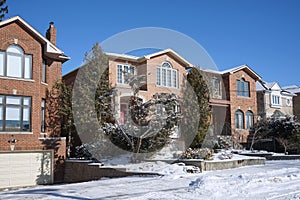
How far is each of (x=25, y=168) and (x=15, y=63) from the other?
5830 mm

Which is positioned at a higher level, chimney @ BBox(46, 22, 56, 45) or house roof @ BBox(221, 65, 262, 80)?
chimney @ BBox(46, 22, 56, 45)

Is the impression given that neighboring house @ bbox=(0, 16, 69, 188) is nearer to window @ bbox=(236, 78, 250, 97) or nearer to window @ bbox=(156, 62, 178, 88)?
window @ bbox=(156, 62, 178, 88)

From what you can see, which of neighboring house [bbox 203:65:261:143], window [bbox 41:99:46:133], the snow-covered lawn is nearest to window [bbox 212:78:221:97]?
neighboring house [bbox 203:65:261:143]

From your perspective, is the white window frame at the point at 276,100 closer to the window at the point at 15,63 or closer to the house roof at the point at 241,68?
the house roof at the point at 241,68

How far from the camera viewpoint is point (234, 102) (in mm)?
32406

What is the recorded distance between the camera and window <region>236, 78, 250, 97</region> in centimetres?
3328

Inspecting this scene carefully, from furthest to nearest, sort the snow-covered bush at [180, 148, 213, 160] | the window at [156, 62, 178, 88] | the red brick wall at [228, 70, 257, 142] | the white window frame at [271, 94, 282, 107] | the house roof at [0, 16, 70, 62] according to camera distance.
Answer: the white window frame at [271, 94, 282, 107]
the red brick wall at [228, 70, 257, 142]
the window at [156, 62, 178, 88]
the house roof at [0, 16, 70, 62]
the snow-covered bush at [180, 148, 213, 160]

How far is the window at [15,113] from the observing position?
1856 centimetres

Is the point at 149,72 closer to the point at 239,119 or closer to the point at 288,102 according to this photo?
the point at 239,119

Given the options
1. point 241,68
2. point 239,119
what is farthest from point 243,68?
point 239,119

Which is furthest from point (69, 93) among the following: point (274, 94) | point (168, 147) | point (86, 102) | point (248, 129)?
point (274, 94)

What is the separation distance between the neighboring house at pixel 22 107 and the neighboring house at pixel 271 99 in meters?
23.8

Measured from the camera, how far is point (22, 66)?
63.6 feet

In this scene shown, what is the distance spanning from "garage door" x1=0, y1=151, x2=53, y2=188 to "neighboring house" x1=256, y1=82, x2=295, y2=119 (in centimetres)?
2355
